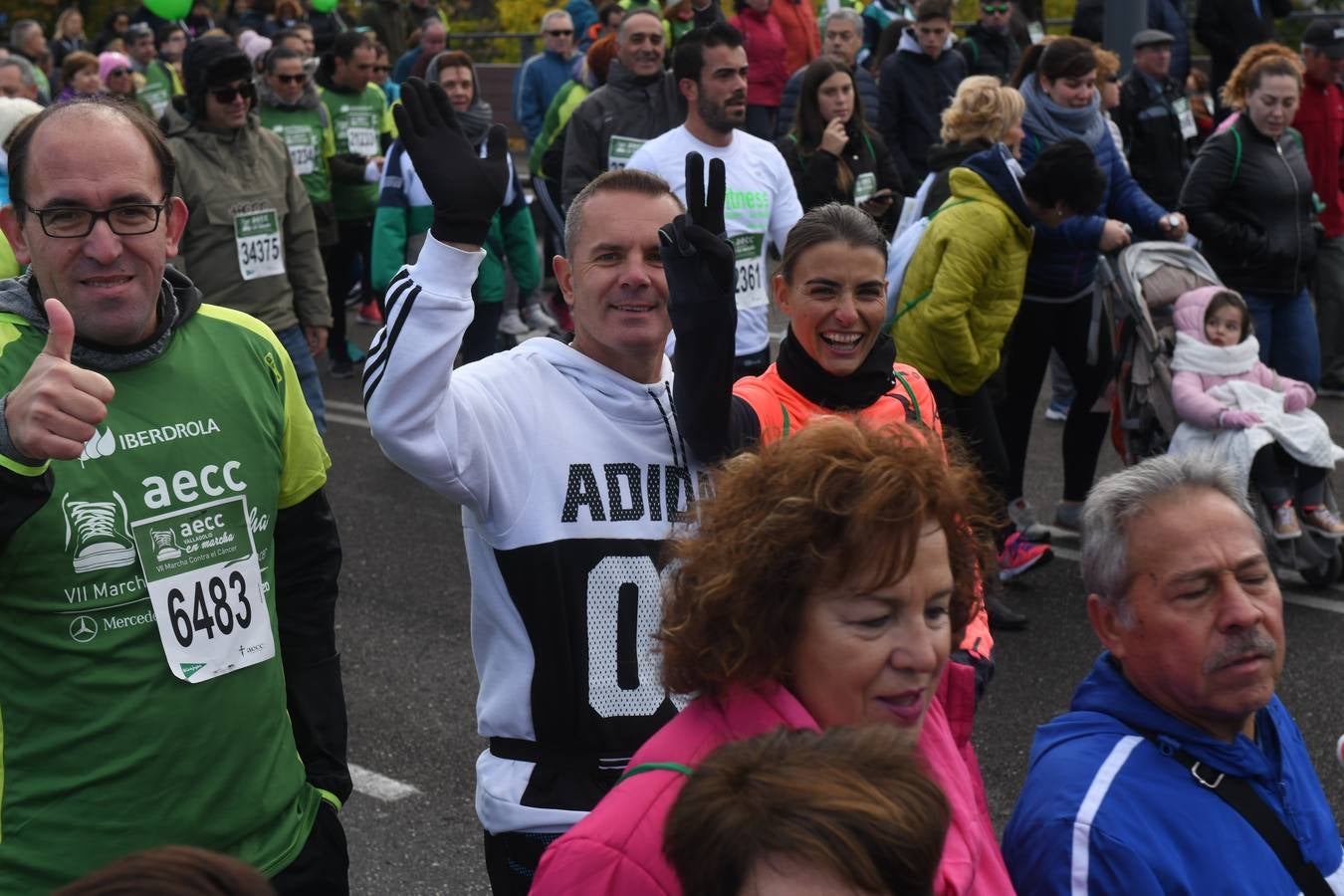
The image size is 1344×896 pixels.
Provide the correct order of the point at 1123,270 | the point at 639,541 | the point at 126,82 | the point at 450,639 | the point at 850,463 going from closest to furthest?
the point at 850,463, the point at 639,541, the point at 450,639, the point at 1123,270, the point at 126,82

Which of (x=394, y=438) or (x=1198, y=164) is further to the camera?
(x=1198, y=164)

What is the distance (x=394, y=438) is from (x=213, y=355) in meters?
0.35

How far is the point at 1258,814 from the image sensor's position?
7.96 feet

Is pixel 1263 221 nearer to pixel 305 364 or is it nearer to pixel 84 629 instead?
pixel 305 364

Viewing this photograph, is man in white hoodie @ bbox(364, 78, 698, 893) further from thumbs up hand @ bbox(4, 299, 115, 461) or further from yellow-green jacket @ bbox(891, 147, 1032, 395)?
yellow-green jacket @ bbox(891, 147, 1032, 395)

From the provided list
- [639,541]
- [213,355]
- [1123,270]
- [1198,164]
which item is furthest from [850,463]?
[1198,164]

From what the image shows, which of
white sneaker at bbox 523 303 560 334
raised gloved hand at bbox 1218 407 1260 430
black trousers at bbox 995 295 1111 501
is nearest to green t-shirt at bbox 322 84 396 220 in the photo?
white sneaker at bbox 523 303 560 334

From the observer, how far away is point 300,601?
115 inches

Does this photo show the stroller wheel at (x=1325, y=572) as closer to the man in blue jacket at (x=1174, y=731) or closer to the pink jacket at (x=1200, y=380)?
the pink jacket at (x=1200, y=380)

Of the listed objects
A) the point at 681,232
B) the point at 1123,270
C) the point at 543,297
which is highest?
the point at 681,232

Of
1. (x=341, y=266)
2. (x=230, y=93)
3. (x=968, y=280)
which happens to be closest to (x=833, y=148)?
(x=968, y=280)

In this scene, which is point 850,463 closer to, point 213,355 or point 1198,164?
point 213,355

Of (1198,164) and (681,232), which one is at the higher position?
(681,232)

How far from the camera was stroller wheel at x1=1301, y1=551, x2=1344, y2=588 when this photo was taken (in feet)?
22.3
